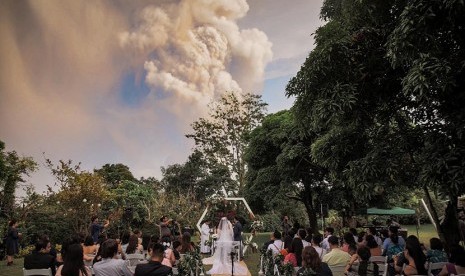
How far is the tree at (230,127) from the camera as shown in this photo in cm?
3903

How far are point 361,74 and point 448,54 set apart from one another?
228 centimetres

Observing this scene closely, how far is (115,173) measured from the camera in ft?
145

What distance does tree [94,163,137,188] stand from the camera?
4309cm

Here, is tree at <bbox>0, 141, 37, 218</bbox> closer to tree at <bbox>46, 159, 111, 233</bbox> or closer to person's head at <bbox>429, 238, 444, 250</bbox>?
tree at <bbox>46, 159, 111, 233</bbox>

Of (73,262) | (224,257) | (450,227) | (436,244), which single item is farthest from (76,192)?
(436,244)

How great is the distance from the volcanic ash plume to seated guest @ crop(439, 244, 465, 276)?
3223 cm

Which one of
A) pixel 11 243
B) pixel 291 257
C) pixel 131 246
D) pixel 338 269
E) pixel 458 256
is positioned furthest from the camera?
pixel 11 243

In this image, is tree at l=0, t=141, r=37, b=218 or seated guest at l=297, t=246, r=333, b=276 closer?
seated guest at l=297, t=246, r=333, b=276

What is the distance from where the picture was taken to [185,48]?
4147 cm

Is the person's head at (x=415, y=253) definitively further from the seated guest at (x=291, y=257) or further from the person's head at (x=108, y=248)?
the person's head at (x=108, y=248)

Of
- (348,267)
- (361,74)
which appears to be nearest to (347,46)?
(361,74)

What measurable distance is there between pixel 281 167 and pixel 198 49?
75.9ft

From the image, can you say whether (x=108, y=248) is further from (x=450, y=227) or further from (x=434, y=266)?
(x=450, y=227)

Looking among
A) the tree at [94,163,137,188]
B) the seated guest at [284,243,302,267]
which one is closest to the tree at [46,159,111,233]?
the seated guest at [284,243,302,267]
